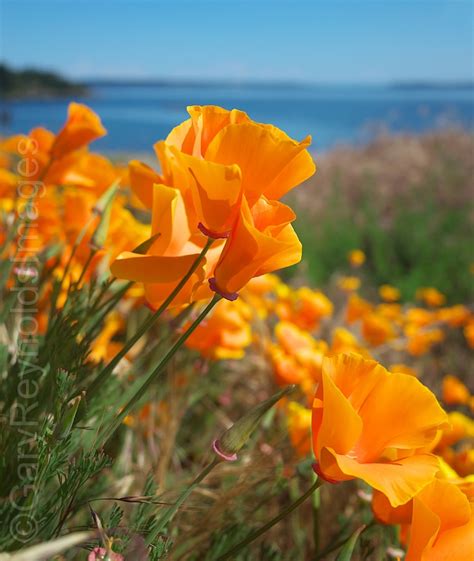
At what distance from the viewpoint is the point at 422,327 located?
8.79 ft

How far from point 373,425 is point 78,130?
644mm

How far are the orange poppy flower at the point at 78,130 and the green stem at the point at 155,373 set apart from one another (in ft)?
1.67

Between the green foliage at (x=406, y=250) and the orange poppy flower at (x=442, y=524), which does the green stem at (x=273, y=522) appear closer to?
the orange poppy flower at (x=442, y=524)

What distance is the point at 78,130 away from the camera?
3.36 feet

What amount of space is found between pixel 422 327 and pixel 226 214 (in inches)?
87.5

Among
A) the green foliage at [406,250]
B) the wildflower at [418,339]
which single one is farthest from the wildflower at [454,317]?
the green foliage at [406,250]

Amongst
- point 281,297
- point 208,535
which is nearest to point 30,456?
point 208,535

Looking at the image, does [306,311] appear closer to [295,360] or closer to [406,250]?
[295,360]

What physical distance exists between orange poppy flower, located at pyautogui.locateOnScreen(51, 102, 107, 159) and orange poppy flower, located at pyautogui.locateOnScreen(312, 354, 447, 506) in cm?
57

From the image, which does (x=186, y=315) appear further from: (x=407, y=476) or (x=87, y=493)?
(x=407, y=476)

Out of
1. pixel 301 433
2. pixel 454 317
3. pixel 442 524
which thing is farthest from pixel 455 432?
pixel 454 317

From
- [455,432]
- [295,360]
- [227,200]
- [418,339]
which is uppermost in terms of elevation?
[227,200]

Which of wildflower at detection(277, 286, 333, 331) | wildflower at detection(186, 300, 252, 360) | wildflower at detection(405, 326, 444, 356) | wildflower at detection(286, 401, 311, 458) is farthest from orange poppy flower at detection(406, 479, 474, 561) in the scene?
wildflower at detection(405, 326, 444, 356)

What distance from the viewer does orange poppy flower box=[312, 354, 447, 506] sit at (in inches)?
22.6
